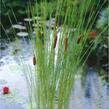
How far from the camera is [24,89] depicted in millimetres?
3730

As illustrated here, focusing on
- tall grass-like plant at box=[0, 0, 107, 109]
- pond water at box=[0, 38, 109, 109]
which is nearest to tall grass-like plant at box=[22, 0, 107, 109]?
tall grass-like plant at box=[0, 0, 107, 109]

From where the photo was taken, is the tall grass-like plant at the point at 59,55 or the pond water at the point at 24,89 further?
the pond water at the point at 24,89

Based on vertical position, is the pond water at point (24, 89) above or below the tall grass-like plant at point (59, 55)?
below

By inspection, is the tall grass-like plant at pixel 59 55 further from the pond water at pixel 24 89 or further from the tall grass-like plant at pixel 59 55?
the pond water at pixel 24 89

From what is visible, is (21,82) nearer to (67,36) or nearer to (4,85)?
(4,85)

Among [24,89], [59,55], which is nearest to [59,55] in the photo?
[59,55]

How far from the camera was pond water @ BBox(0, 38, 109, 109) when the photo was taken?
11.2 ft

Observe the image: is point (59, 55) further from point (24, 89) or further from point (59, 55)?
point (24, 89)

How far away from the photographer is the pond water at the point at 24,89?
3.43 meters

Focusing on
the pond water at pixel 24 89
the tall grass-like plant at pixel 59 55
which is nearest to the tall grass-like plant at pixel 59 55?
the tall grass-like plant at pixel 59 55

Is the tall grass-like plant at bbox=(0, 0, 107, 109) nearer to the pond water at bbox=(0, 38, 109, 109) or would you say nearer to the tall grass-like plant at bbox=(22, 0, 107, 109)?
the tall grass-like plant at bbox=(22, 0, 107, 109)

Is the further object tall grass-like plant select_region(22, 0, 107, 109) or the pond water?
the pond water

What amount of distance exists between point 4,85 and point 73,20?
168 cm

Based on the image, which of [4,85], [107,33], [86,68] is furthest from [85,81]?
[107,33]
